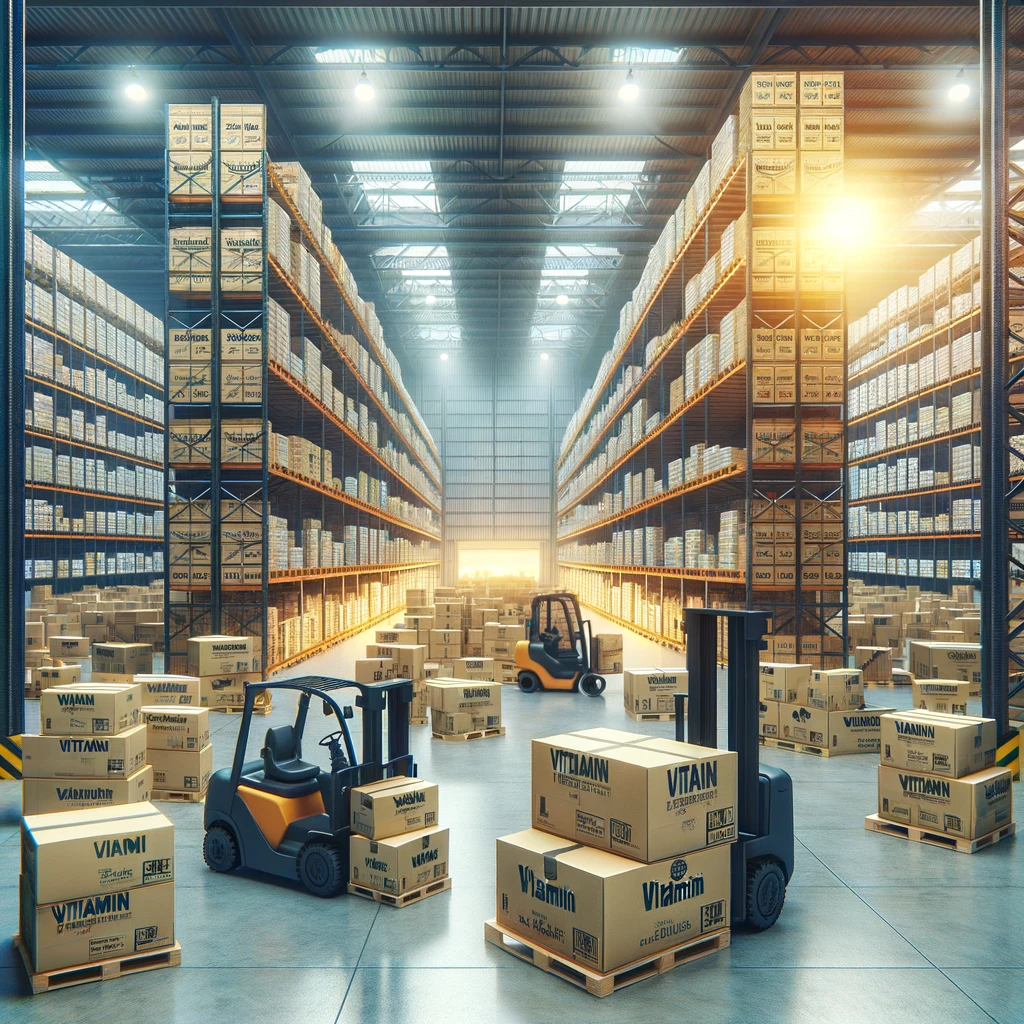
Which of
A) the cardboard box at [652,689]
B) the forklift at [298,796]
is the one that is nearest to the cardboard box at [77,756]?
the forklift at [298,796]

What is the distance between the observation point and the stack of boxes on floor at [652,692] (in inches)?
362

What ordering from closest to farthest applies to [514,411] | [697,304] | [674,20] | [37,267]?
[697,304]
[674,20]
[37,267]
[514,411]

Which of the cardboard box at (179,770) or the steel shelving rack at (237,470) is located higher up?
the steel shelving rack at (237,470)

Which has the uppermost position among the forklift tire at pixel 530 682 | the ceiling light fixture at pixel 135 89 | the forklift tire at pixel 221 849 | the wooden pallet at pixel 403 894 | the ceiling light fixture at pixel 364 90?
the ceiling light fixture at pixel 135 89

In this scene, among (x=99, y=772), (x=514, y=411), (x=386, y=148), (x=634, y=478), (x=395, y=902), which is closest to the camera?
(x=395, y=902)

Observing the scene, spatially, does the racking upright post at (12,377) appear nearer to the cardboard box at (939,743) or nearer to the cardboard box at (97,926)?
the cardboard box at (97,926)

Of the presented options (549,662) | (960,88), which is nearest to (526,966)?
(549,662)

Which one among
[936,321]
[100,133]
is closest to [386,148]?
[100,133]

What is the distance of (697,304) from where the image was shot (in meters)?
13.5

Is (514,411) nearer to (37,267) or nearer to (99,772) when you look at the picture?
(37,267)

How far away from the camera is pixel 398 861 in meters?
4.28

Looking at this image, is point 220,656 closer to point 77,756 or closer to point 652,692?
point 77,756

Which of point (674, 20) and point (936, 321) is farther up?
point (674, 20)

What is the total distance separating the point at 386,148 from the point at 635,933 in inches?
728
